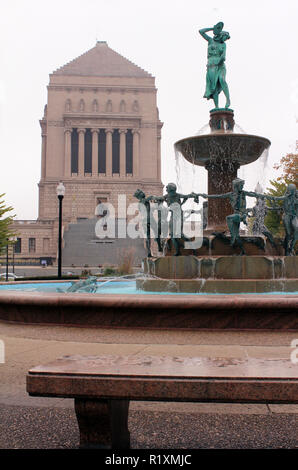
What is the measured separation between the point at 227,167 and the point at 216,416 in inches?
396

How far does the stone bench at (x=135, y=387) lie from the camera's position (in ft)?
10.1

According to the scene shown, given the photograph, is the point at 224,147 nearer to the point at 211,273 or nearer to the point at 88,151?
the point at 211,273

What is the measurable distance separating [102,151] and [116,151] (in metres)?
2.39

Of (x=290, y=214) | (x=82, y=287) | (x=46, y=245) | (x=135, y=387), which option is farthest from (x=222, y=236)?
(x=46, y=245)

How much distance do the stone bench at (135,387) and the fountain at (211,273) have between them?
3160 millimetres

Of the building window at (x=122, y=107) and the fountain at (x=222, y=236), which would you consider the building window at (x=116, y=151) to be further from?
the fountain at (x=222, y=236)

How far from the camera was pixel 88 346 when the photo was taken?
621cm

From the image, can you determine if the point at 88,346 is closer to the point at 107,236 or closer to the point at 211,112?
the point at 211,112

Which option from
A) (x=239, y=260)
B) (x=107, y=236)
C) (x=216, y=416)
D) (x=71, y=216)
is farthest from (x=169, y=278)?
(x=71, y=216)

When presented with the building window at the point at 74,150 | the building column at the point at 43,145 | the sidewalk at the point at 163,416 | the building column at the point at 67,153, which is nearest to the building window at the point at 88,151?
the building window at the point at 74,150

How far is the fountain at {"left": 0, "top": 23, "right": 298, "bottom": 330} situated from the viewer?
6574mm

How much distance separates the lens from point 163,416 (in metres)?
3.97

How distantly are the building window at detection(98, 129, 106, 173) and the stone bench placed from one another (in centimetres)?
7953

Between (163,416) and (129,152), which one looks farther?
(129,152)
